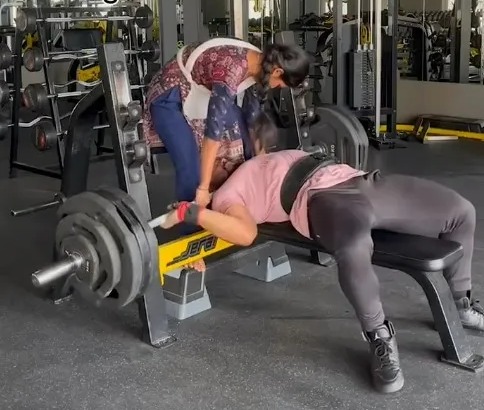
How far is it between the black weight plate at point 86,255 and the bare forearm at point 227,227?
0.30 m

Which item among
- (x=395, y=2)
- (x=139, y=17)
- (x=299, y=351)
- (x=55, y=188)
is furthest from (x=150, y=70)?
(x=299, y=351)

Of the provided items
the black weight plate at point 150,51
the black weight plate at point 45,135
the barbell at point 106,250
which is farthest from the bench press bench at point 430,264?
the black weight plate at point 150,51

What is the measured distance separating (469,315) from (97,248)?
1.07 m

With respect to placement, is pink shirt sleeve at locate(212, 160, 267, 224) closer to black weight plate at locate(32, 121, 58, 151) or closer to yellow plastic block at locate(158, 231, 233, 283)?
yellow plastic block at locate(158, 231, 233, 283)

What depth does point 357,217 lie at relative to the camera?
1803 mm

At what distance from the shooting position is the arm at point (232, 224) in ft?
6.39

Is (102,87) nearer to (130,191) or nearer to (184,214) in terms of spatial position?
(130,191)

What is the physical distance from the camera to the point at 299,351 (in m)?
2.02

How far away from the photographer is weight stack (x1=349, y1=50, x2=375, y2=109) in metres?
5.04

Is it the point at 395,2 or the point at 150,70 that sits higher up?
the point at 395,2

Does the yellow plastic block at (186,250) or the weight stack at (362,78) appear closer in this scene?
the yellow plastic block at (186,250)

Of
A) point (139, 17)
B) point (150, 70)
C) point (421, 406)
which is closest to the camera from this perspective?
point (421, 406)

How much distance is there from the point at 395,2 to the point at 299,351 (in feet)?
12.5

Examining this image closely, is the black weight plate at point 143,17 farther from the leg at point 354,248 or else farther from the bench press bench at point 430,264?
the leg at point 354,248
